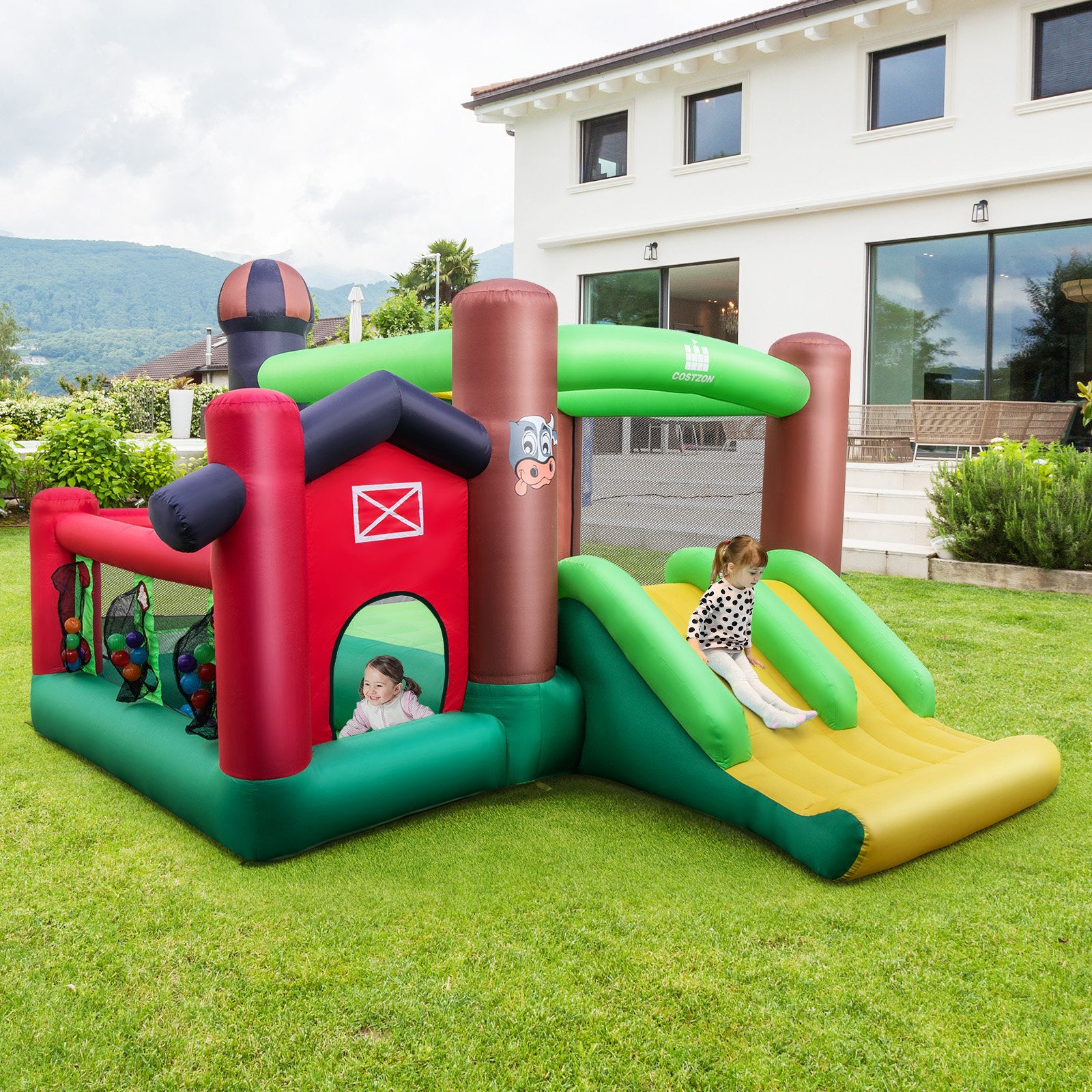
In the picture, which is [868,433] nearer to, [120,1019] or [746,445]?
[746,445]

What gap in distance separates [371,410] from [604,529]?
368cm

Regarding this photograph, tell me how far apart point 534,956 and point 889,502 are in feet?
31.1

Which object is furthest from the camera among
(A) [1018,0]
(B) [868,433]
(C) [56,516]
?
(B) [868,433]

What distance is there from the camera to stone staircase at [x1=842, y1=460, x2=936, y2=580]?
1027 cm

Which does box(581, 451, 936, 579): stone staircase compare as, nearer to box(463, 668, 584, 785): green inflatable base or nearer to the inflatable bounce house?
the inflatable bounce house

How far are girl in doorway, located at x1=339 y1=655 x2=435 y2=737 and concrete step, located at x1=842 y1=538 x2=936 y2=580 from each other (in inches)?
276

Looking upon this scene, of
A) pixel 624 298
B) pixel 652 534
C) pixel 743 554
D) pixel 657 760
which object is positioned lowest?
pixel 657 760

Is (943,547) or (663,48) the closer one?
(943,547)

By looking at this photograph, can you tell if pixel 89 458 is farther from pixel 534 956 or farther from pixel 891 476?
pixel 534 956

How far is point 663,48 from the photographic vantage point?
51.4ft

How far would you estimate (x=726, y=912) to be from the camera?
3.41 metres

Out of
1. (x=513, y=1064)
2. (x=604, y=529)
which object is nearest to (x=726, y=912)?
(x=513, y=1064)

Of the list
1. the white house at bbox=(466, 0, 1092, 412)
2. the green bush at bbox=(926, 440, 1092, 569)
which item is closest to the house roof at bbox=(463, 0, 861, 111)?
the white house at bbox=(466, 0, 1092, 412)

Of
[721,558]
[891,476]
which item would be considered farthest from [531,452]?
[891,476]
